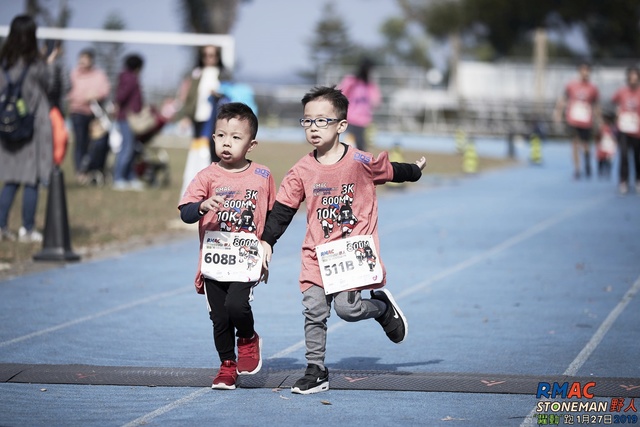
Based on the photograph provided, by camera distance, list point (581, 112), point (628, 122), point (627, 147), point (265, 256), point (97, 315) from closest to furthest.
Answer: point (265, 256) < point (97, 315) < point (628, 122) < point (627, 147) < point (581, 112)

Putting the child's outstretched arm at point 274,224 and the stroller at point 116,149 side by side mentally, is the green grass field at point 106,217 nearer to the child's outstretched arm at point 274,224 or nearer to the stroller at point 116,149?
Answer: the stroller at point 116,149

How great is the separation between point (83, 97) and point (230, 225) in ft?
46.9

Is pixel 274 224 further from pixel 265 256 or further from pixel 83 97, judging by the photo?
pixel 83 97

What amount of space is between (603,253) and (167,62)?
1751 cm

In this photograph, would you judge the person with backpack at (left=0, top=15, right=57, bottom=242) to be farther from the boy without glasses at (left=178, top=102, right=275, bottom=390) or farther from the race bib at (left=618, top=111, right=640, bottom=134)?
the race bib at (left=618, top=111, right=640, bottom=134)

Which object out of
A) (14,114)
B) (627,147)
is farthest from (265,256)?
(627,147)

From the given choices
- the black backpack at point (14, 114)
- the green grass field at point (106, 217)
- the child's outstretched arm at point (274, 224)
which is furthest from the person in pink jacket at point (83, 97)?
the child's outstretched arm at point (274, 224)

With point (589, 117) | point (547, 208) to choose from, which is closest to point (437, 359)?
point (547, 208)

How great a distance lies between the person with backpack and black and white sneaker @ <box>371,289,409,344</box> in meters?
6.64

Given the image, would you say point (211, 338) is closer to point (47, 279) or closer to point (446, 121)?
point (47, 279)

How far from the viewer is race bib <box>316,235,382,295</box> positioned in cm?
650

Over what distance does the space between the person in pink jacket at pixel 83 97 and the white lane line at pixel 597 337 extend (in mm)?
11544

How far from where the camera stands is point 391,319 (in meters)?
6.93

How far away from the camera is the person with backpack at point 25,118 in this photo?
40.9 ft
